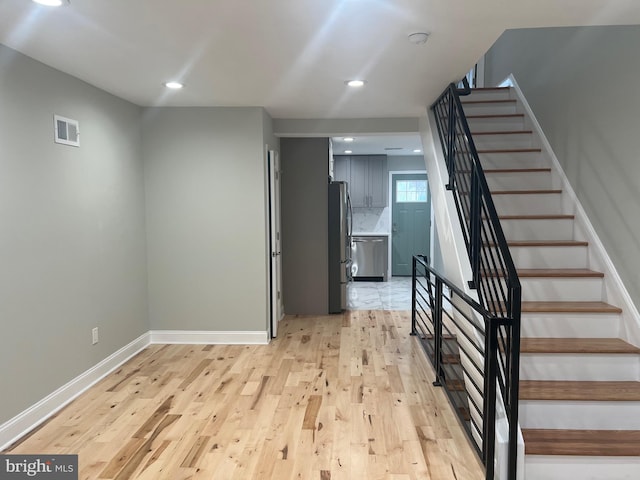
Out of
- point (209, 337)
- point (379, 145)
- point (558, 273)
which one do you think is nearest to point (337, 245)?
point (209, 337)

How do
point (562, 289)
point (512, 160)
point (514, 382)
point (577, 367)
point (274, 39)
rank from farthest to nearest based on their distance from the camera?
point (512, 160), point (562, 289), point (577, 367), point (274, 39), point (514, 382)

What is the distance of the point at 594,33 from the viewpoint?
326 centimetres

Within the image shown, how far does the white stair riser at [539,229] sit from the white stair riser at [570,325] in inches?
A: 31.2

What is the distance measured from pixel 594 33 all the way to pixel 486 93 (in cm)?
161

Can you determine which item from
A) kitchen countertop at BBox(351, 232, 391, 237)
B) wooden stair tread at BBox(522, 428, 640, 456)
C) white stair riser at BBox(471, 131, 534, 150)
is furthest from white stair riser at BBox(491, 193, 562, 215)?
kitchen countertop at BBox(351, 232, 391, 237)

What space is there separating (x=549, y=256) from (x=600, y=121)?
40.4 inches

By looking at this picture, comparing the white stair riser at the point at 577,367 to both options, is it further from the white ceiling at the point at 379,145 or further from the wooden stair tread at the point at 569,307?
the white ceiling at the point at 379,145

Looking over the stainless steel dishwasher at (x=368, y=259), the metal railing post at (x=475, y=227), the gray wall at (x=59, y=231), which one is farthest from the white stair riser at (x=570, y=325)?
the stainless steel dishwasher at (x=368, y=259)

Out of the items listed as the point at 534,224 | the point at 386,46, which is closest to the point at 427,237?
the point at 534,224

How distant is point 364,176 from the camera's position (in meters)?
8.36

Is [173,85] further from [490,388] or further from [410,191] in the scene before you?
[410,191]

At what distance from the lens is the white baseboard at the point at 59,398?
2650mm

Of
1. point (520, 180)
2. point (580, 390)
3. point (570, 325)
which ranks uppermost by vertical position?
point (520, 180)

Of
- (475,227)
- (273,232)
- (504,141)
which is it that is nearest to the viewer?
(475,227)
